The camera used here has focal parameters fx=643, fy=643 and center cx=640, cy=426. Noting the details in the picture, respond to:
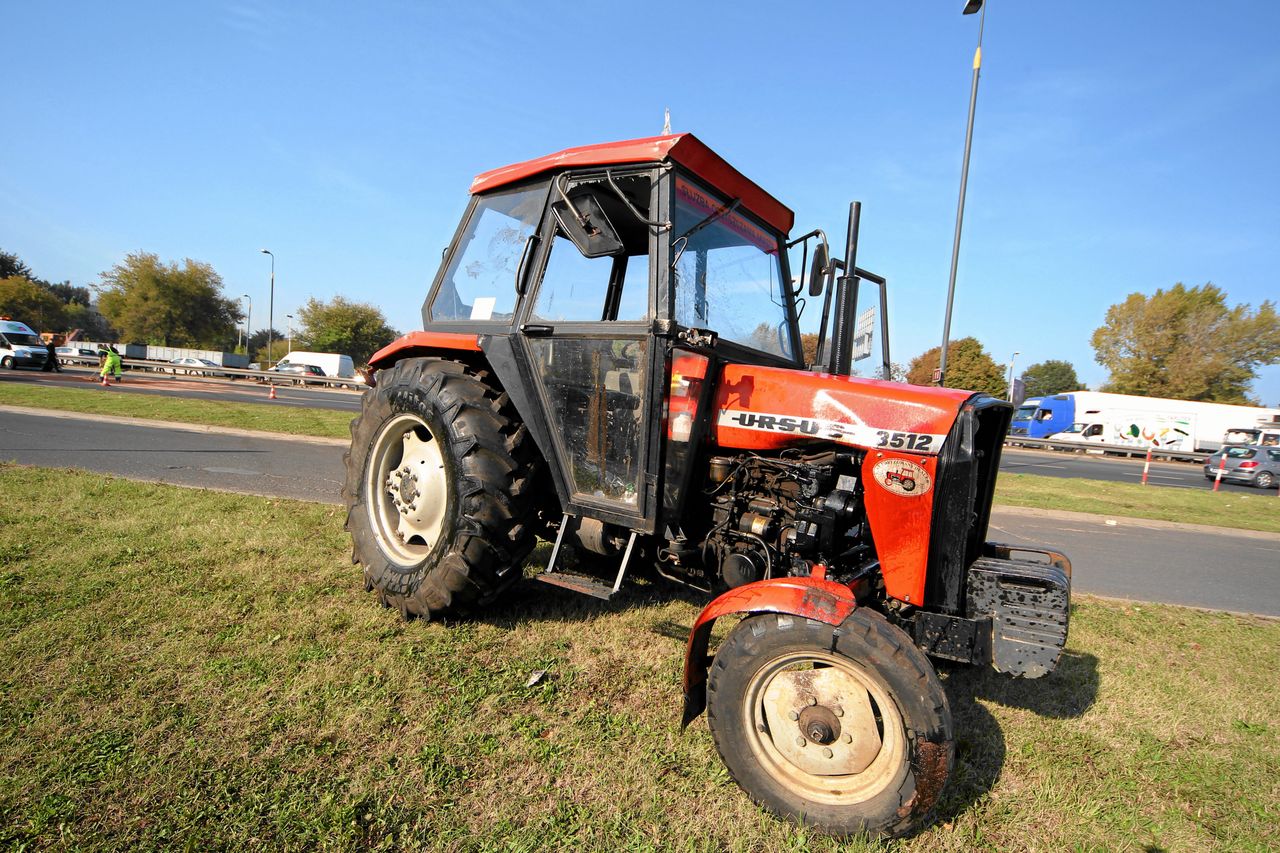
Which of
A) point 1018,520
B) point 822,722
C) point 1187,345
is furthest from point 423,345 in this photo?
point 1187,345

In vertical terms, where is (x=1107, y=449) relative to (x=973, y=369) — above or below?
below

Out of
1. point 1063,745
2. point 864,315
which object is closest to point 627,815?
point 1063,745

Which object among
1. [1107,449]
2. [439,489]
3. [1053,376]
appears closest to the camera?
[439,489]

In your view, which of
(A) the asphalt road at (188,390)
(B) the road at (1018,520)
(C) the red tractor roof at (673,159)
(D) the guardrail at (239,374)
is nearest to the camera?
(C) the red tractor roof at (673,159)

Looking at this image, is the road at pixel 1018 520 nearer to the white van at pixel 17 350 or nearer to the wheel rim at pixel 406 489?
the wheel rim at pixel 406 489

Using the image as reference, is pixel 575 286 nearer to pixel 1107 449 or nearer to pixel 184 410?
pixel 184 410

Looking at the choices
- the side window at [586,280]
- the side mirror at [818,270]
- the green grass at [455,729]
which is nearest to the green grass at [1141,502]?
the green grass at [455,729]

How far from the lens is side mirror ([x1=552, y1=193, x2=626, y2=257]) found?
2975 mm

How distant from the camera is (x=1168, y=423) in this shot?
1252 inches

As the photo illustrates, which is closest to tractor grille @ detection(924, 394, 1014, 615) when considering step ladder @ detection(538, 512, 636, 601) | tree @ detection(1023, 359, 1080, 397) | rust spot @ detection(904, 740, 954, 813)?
rust spot @ detection(904, 740, 954, 813)

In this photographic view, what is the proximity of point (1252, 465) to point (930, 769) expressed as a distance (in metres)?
25.9

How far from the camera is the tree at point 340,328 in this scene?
194 feet

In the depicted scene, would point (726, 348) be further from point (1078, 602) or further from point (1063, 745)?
point (1078, 602)

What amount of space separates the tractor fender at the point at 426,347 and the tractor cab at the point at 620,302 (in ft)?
0.32
